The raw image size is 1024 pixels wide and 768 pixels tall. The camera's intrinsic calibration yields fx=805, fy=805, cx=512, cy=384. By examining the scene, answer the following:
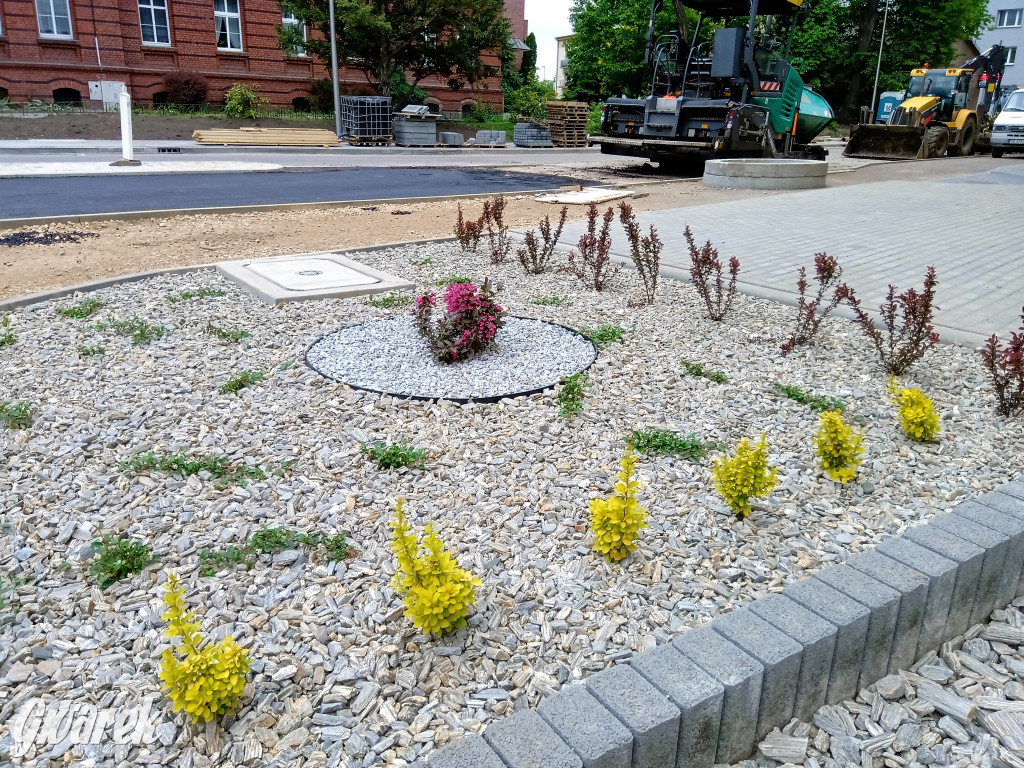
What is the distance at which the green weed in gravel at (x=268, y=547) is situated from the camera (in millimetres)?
2906

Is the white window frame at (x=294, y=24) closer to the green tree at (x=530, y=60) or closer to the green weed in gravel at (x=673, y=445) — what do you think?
the green tree at (x=530, y=60)

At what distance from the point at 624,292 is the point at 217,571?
4.71m

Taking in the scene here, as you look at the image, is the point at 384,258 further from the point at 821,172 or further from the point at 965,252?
the point at 821,172

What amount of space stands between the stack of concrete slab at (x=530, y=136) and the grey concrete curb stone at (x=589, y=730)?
101 feet

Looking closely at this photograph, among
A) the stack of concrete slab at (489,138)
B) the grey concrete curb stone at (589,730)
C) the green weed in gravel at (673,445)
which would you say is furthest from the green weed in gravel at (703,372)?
the stack of concrete slab at (489,138)

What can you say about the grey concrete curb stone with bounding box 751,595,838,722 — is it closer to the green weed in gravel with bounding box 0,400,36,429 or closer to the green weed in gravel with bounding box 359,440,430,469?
the green weed in gravel with bounding box 359,440,430,469

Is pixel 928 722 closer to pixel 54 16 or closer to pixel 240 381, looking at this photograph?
pixel 240 381

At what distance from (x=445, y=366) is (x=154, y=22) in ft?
109

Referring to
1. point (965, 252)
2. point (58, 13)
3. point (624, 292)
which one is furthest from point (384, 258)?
point (58, 13)

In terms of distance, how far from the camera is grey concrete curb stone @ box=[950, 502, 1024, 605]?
2877 mm

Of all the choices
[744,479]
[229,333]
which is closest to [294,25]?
[229,333]

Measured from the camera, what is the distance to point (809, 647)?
232 centimetres

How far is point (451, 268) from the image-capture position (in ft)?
25.1
